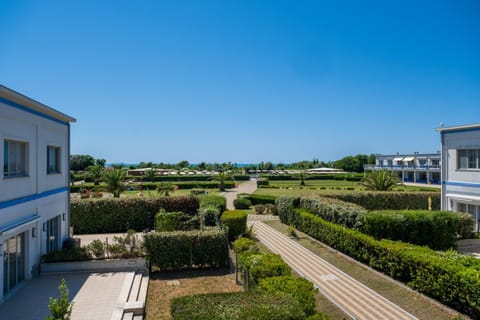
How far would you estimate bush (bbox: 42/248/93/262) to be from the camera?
42.4 ft

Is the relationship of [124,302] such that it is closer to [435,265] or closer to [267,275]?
[267,275]

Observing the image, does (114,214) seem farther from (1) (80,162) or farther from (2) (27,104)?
(1) (80,162)

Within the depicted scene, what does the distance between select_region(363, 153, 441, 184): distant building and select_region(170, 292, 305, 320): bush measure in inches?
2479

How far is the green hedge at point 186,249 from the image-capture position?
511 inches

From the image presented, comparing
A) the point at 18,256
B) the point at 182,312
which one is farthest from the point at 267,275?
the point at 18,256

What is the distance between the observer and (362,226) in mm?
14656

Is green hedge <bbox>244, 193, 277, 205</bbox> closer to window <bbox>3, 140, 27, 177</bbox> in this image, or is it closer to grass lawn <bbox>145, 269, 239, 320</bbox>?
grass lawn <bbox>145, 269, 239, 320</bbox>

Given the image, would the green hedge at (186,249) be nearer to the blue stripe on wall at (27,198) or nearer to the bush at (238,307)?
the blue stripe on wall at (27,198)

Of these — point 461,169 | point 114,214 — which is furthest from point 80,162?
point 461,169

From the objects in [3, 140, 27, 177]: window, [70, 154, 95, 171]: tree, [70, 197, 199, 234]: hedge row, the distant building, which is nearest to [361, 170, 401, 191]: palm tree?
[70, 197, 199, 234]: hedge row

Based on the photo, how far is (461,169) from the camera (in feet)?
63.6

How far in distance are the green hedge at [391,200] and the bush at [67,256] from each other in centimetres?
1796

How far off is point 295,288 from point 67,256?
1022 centimetres

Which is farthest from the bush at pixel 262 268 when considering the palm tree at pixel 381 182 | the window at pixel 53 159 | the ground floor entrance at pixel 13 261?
the palm tree at pixel 381 182
